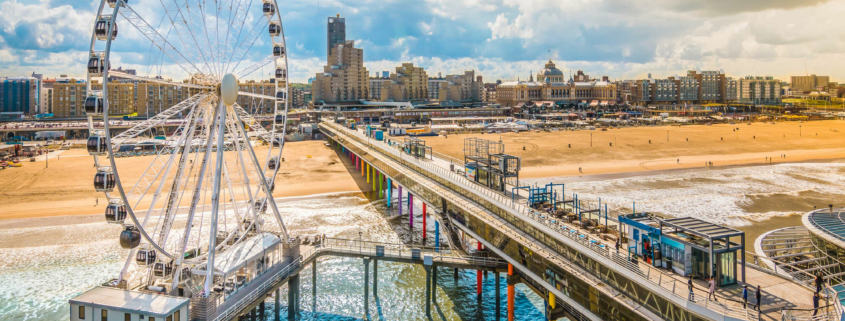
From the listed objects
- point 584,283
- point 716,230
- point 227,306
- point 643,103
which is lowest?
point 227,306

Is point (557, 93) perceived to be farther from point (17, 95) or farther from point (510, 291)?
point (510, 291)

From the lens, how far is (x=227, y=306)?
768 inches

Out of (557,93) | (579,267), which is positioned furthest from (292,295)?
(557,93)

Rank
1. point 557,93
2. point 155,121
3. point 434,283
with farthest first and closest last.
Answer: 1. point 557,93
2. point 434,283
3. point 155,121

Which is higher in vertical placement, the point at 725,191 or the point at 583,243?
the point at 583,243

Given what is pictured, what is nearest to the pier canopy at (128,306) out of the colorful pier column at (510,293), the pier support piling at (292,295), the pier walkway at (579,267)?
the pier support piling at (292,295)

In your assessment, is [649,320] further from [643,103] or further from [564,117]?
[643,103]

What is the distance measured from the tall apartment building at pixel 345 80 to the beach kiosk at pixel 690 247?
167 meters

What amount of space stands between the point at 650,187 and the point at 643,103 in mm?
153046

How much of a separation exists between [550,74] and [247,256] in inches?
7035

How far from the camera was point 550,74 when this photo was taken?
7436 inches

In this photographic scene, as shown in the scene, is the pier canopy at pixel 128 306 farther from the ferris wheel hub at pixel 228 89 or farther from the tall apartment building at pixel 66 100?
the tall apartment building at pixel 66 100

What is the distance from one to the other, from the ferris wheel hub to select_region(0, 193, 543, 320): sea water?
33.9ft

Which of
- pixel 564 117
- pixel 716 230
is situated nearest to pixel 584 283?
pixel 716 230
